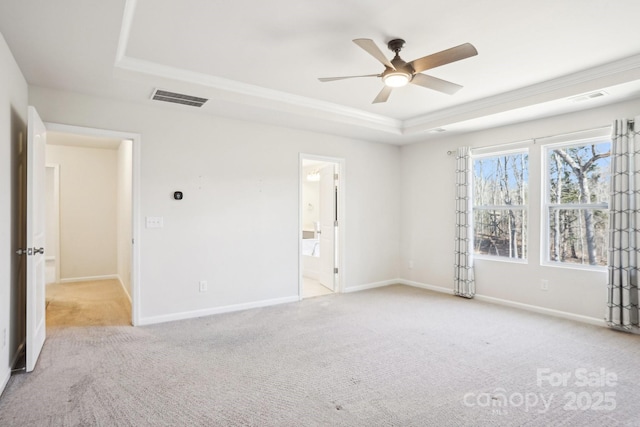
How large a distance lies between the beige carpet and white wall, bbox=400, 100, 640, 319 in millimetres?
4425

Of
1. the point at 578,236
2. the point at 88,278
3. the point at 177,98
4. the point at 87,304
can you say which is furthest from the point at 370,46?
the point at 88,278

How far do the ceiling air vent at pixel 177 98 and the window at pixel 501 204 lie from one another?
3944 mm

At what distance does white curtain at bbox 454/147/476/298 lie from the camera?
519cm

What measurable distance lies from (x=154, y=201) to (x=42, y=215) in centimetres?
102

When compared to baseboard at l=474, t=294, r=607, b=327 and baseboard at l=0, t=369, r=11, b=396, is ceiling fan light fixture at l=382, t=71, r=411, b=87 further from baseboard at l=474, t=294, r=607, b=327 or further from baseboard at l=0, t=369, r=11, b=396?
baseboard at l=0, t=369, r=11, b=396

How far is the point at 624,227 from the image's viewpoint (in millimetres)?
3732

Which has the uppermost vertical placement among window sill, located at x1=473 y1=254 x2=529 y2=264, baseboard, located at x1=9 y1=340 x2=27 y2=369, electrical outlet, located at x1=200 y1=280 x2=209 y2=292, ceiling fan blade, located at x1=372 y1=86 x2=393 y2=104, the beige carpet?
ceiling fan blade, located at x1=372 y1=86 x2=393 y2=104

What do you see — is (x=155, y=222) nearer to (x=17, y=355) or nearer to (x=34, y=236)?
(x=34, y=236)

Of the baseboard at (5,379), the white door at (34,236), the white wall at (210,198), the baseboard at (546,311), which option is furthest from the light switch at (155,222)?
the baseboard at (546,311)

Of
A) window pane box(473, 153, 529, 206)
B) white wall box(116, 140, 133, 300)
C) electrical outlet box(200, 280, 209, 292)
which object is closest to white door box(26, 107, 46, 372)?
electrical outlet box(200, 280, 209, 292)

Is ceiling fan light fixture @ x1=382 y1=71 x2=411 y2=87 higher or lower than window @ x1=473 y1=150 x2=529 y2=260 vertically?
higher

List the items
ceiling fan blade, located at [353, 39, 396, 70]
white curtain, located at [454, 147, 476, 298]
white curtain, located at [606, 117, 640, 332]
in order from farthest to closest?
white curtain, located at [454, 147, 476, 298], white curtain, located at [606, 117, 640, 332], ceiling fan blade, located at [353, 39, 396, 70]

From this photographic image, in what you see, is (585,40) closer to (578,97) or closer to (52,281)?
(578,97)

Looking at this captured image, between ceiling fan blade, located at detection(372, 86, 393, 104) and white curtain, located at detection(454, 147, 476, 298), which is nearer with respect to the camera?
ceiling fan blade, located at detection(372, 86, 393, 104)
